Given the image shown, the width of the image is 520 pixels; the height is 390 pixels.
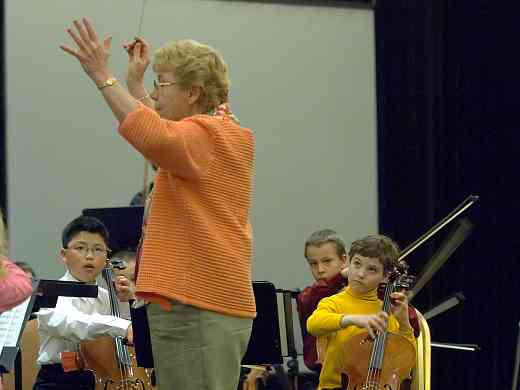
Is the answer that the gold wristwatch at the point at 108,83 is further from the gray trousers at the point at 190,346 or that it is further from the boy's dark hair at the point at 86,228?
the boy's dark hair at the point at 86,228

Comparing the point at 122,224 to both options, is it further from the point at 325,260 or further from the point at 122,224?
the point at 325,260

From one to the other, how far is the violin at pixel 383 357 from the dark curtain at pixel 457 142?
1.97 meters

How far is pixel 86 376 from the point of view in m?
3.93

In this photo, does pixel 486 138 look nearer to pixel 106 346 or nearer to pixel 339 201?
pixel 339 201

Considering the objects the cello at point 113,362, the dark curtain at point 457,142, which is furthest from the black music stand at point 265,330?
the dark curtain at point 457,142

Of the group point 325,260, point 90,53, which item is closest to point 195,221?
point 90,53

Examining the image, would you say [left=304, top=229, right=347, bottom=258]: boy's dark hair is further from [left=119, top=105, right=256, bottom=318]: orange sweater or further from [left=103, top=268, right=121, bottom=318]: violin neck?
[left=119, top=105, right=256, bottom=318]: orange sweater

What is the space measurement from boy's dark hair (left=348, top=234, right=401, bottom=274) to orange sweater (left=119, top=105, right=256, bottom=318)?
4.70ft

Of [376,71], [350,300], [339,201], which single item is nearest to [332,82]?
[376,71]

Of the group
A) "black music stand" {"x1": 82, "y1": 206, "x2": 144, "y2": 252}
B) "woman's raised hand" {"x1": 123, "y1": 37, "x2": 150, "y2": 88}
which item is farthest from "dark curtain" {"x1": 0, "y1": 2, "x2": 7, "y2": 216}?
"woman's raised hand" {"x1": 123, "y1": 37, "x2": 150, "y2": 88}

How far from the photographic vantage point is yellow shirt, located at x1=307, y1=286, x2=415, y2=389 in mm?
3873

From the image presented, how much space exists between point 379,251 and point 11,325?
133 centimetres

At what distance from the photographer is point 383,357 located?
3744 millimetres

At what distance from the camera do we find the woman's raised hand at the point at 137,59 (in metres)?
2.63
